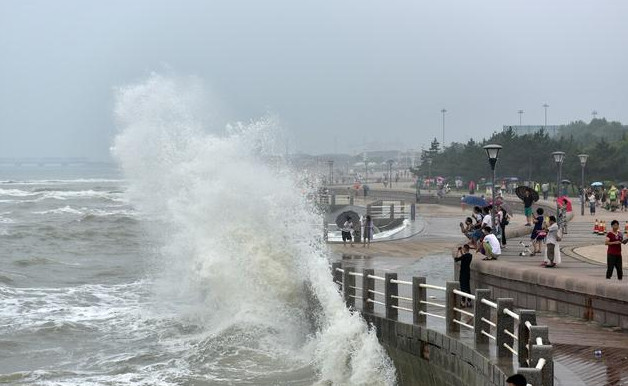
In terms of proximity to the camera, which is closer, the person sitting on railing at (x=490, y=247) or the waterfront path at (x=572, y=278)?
the waterfront path at (x=572, y=278)

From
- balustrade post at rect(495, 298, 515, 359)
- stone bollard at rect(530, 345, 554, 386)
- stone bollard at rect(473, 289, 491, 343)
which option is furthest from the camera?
stone bollard at rect(473, 289, 491, 343)

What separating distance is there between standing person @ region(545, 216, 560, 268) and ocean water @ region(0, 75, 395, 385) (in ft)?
13.1

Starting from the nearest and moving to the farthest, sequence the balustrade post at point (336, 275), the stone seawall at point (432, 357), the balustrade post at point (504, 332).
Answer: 1. the balustrade post at point (504, 332)
2. the stone seawall at point (432, 357)
3. the balustrade post at point (336, 275)

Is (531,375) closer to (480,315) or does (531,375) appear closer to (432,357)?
(480,315)

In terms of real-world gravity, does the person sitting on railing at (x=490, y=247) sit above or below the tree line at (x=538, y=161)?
below

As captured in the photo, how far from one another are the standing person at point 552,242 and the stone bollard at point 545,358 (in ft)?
30.6

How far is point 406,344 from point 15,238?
33.2 m

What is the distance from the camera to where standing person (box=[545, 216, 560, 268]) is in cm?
1644

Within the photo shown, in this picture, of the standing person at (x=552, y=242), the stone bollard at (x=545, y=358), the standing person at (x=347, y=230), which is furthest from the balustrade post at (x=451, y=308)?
the standing person at (x=347, y=230)

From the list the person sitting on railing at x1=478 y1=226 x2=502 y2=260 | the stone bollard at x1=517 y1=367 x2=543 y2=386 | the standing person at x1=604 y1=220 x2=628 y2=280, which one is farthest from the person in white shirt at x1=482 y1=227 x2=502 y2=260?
the stone bollard at x1=517 y1=367 x2=543 y2=386

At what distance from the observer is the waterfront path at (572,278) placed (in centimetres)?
963

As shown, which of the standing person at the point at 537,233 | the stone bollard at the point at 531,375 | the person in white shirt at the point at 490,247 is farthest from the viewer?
the standing person at the point at 537,233

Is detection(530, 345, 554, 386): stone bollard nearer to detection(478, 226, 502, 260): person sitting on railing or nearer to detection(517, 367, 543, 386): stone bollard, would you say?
detection(517, 367, 543, 386): stone bollard

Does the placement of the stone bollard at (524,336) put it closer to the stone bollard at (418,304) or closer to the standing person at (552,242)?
the stone bollard at (418,304)
